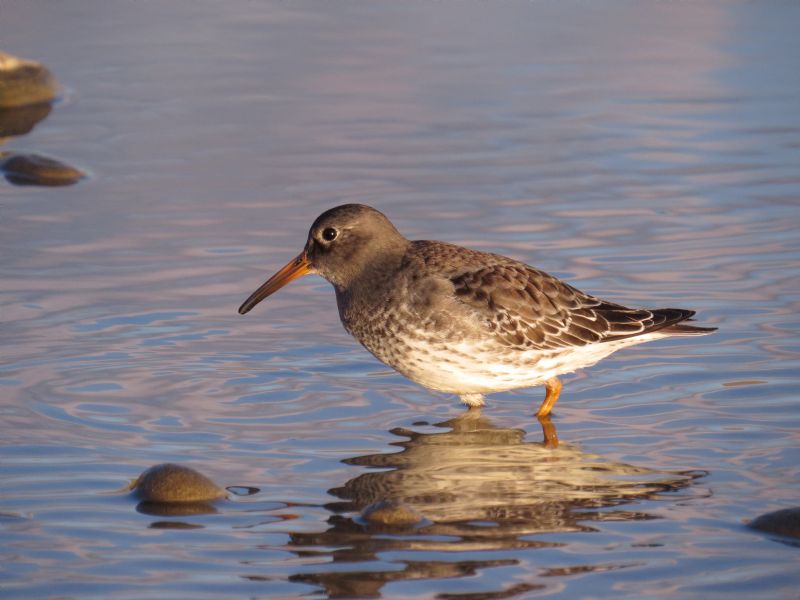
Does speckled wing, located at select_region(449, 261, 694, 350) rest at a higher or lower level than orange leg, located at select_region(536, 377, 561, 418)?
higher

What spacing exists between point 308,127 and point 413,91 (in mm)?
2086

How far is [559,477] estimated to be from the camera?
382 inches

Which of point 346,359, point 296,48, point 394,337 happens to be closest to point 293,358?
point 346,359

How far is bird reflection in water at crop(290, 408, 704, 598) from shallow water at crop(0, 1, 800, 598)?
0.03 meters

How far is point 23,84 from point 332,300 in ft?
25.9

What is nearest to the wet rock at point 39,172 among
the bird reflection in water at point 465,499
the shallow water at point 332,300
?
the shallow water at point 332,300

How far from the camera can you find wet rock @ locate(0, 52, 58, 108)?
19.0m

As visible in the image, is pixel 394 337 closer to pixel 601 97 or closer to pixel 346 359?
pixel 346 359

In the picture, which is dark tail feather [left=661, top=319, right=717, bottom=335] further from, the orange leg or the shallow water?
the orange leg

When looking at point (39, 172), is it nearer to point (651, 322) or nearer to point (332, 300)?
point (332, 300)

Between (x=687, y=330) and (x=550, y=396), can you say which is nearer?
(x=550, y=396)

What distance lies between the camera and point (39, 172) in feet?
53.1

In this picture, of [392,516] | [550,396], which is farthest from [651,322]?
[392,516]

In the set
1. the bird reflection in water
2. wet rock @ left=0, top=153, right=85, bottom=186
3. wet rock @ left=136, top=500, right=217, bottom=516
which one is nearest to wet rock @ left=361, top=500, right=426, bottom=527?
the bird reflection in water
